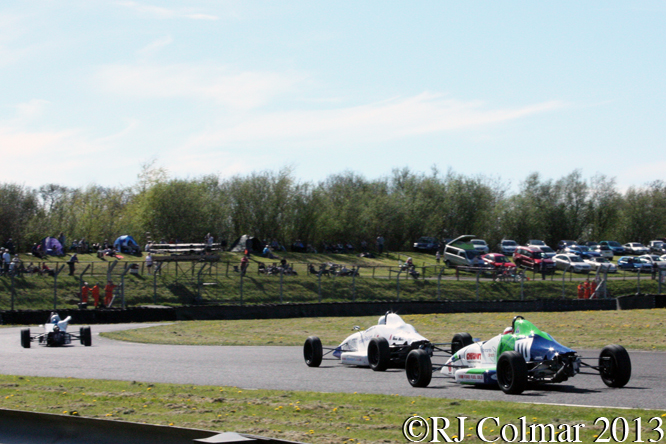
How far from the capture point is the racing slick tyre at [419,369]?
11.2m

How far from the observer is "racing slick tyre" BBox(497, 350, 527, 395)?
995 centimetres

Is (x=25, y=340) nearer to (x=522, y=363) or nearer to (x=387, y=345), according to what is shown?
(x=387, y=345)

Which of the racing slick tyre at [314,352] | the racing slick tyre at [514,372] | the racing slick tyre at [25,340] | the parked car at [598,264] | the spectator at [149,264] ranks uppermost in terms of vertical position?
the parked car at [598,264]

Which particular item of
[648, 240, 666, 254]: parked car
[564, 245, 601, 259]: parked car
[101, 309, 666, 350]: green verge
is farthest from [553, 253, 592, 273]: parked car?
[648, 240, 666, 254]: parked car

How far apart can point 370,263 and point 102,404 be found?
50.8 m

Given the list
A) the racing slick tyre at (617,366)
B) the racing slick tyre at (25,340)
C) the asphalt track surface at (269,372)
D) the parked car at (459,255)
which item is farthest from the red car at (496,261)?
the racing slick tyre at (617,366)

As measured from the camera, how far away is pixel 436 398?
395 inches

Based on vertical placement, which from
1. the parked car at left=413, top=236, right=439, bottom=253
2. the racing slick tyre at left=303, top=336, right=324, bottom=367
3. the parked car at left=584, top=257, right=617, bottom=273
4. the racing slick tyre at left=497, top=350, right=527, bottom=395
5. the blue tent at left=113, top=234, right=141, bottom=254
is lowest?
the racing slick tyre at left=303, top=336, right=324, bottom=367

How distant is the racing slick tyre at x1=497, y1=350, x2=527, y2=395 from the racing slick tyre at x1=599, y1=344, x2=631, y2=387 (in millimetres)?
1426

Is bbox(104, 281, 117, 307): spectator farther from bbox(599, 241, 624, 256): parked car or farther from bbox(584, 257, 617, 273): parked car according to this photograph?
bbox(599, 241, 624, 256): parked car

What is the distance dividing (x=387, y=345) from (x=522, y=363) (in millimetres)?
4038

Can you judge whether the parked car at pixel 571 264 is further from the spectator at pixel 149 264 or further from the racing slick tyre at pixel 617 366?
the racing slick tyre at pixel 617 366

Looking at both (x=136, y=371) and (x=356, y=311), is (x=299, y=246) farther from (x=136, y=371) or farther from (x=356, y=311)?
(x=136, y=371)

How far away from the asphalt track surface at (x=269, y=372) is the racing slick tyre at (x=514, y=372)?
0.58 feet
